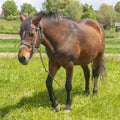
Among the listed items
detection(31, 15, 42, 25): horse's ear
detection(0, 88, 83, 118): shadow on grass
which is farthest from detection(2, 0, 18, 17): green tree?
detection(31, 15, 42, 25): horse's ear

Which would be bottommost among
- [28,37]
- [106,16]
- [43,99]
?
[106,16]

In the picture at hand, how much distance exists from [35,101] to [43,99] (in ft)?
0.77

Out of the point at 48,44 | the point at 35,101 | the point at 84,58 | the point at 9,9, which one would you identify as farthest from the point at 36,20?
the point at 9,9

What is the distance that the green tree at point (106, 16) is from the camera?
8962 centimetres

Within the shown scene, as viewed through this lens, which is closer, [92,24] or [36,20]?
[36,20]

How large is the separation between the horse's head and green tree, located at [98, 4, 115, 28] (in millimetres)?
84544

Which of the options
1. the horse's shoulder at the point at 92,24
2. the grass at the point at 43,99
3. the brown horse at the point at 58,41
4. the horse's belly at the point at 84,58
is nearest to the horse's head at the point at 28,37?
the brown horse at the point at 58,41

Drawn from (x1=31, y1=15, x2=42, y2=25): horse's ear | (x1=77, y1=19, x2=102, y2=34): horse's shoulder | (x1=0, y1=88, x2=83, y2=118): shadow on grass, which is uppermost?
(x1=31, y1=15, x2=42, y2=25): horse's ear

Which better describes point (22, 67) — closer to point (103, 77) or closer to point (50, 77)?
point (103, 77)

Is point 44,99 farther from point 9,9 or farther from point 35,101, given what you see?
point 9,9

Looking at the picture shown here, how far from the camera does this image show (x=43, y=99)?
22.4ft

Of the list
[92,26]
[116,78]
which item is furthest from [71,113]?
[116,78]

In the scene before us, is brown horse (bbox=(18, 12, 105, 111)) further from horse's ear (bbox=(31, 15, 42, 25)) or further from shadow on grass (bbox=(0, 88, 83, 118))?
shadow on grass (bbox=(0, 88, 83, 118))

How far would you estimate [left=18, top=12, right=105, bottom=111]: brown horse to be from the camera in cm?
537
